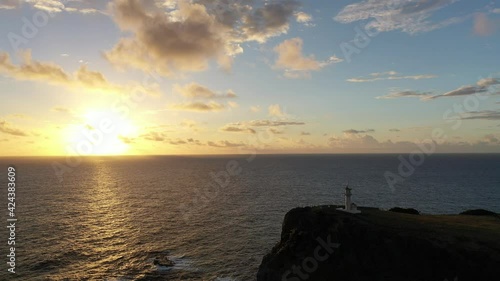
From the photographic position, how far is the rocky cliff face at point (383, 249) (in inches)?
1428

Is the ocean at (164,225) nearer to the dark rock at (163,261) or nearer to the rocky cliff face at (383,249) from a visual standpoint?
the dark rock at (163,261)

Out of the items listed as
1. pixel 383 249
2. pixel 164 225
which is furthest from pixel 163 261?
pixel 383 249

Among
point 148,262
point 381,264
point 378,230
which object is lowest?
point 148,262

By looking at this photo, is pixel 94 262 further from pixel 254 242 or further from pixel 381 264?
pixel 381 264

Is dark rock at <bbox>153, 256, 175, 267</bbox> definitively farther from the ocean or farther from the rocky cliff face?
the rocky cliff face

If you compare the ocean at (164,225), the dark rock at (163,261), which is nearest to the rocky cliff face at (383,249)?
the ocean at (164,225)

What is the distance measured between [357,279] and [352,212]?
11.1 metres

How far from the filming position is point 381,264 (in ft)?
128

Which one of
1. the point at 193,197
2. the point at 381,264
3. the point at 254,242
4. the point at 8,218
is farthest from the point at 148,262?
the point at 193,197

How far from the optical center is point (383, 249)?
3975 cm

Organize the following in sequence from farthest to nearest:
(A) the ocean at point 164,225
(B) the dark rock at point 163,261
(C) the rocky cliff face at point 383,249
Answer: (B) the dark rock at point 163,261
(A) the ocean at point 164,225
(C) the rocky cliff face at point 383,249

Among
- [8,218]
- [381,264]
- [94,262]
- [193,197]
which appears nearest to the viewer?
[381,264]

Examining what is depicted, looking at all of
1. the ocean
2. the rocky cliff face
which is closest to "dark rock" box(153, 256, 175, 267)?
the ocean

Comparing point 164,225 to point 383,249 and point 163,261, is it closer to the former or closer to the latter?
point 163,261
